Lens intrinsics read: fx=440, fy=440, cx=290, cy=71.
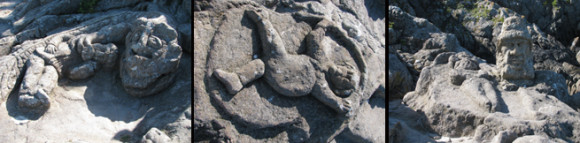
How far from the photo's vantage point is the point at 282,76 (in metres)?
3.24

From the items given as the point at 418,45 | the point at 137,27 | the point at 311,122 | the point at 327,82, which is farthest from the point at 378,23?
the point at 418,45

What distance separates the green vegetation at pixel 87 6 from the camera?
16.9 feet

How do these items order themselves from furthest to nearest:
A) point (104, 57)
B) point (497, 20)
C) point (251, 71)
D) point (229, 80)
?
1. point (497, 20)
2. point (104, 57)
3. point (251, 71)
4. point (229, 80)

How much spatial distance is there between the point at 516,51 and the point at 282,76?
2664 millimetres

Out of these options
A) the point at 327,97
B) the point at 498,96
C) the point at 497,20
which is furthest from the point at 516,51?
the point at 497,20

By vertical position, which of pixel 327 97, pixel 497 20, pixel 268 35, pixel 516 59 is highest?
pixel 268 35

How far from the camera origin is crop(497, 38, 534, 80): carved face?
4.47 metres

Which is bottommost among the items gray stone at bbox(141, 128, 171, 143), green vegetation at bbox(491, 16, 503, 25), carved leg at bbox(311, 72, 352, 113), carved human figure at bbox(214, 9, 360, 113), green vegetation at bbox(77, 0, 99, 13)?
green vegetation at bbox(491, 16, 503, 25)

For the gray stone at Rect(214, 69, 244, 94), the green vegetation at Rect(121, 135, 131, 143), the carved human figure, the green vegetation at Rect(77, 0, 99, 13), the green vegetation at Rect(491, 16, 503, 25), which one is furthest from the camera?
the green vegetation at Rect(491, 16, 503, 25)

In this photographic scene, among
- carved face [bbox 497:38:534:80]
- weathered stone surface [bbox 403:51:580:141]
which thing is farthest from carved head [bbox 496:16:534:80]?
weathered stone surface [bbox 403:51:580:141]

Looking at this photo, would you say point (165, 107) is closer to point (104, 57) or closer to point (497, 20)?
point (104, 57)

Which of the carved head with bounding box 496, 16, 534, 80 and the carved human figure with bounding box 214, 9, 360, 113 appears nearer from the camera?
the carved human figure with bounding box 214, 9, 360, 113

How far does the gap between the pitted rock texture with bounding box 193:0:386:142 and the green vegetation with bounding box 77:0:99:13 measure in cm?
252

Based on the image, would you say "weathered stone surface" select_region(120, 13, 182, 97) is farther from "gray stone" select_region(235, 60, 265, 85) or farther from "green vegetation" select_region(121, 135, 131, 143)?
"gray stone" select_region(235, 60, 265, 85)
